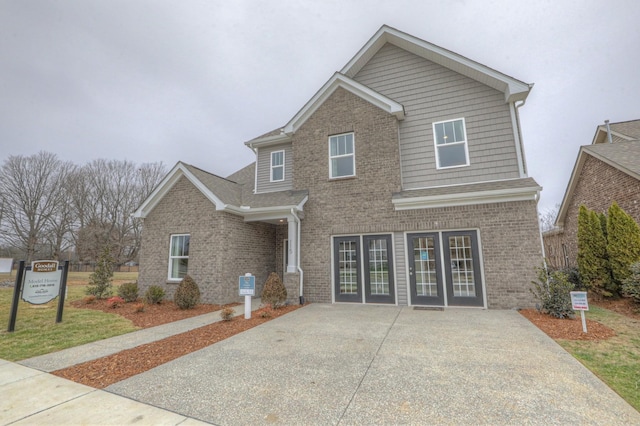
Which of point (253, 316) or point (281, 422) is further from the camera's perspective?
point (253, 316)

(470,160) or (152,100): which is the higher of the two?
(152,100)

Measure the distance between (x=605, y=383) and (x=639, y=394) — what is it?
305 mm

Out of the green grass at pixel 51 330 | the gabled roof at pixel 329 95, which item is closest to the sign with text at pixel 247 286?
the green grass at pixel 51 330

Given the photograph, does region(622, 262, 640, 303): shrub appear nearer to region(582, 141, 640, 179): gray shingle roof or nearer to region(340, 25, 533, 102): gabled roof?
region(582, 141, 640, 179): gray shingle roof

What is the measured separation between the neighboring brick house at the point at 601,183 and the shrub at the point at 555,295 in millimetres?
6015

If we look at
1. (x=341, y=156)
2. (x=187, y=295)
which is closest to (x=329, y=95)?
(x=341, y=156)

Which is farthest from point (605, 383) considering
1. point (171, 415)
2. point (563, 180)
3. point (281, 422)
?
point (563, 180)

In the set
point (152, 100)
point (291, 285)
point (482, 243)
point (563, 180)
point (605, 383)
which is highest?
point (152, 100)

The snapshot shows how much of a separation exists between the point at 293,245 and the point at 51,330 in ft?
21.0

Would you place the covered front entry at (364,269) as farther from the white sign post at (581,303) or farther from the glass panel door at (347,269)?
the white sign post at (581,303)

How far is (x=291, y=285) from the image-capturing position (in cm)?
933

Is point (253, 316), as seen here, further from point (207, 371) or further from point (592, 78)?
point (592, 78)

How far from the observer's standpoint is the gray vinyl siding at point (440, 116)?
8867 millimetres

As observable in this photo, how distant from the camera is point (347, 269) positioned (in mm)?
9547
